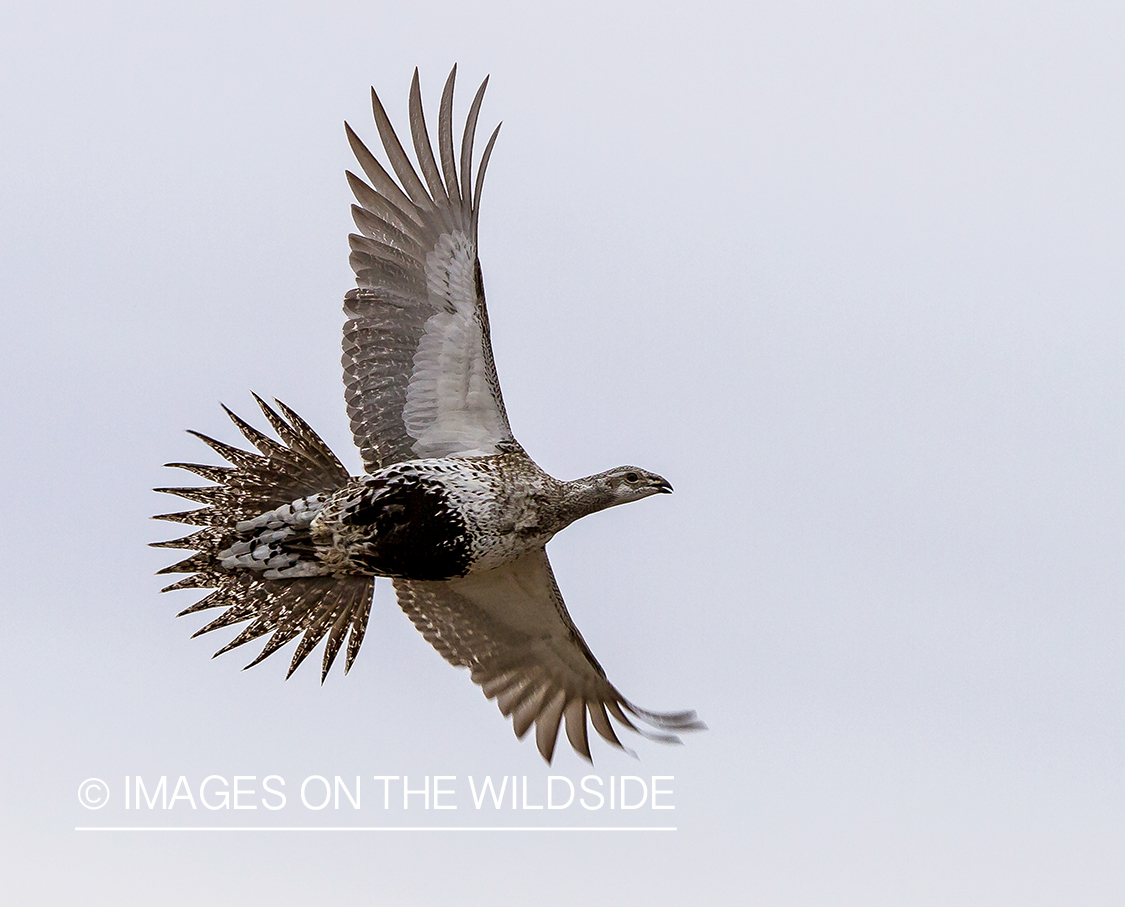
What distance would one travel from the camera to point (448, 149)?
59.7 feet

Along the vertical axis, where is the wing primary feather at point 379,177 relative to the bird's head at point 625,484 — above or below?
above

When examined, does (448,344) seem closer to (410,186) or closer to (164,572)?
(410,186)

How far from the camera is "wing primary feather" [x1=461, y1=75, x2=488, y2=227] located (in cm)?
1783

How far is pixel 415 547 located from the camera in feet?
57.3

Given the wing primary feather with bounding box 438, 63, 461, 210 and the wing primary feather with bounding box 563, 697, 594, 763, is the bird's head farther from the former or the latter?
the wing primary feather with bounding box 438, 63, 461, 210

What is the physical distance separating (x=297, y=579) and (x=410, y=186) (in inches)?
161

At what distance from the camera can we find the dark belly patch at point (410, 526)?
17.4m

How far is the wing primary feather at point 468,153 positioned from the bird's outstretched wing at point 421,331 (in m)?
0.02

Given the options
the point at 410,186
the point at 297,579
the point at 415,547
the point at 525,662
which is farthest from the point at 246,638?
the point at 410,186

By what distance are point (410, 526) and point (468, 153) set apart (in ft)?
12.3

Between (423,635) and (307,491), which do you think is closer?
(307,491)

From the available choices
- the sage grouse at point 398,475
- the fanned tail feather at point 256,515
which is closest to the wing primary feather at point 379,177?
the sage grouse at point 398,475

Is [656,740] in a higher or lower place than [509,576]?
lower

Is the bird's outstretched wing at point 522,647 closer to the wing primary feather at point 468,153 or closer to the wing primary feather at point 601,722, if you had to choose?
the wing primary feather at point 601,722
